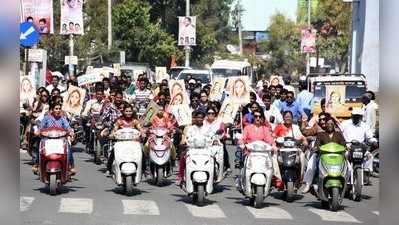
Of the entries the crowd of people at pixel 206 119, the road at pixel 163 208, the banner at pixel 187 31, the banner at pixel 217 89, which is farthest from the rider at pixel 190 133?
the banner at pixel 187 31

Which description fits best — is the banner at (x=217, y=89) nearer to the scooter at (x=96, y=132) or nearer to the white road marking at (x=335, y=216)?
the scooter at (x=96, y=132)

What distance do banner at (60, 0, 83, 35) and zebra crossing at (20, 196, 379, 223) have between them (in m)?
17.5

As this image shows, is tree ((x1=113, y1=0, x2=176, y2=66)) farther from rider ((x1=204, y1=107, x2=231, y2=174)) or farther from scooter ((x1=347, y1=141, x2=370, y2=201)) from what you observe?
scooter ((x1=347, y1=141, x2=370, y2=201))

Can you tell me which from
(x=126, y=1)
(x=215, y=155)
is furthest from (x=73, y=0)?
(x=126, y=1)

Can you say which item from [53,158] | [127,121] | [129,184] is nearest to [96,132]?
[127,121]

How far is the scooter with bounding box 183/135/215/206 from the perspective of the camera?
38.5ft

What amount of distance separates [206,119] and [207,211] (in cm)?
248

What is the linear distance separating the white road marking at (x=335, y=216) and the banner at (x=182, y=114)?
16.7ft

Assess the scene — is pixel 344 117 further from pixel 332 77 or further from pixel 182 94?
pixel 182 94

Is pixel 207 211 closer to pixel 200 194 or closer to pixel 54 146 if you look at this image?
pixel 200 194

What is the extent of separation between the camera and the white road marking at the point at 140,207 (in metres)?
11.1

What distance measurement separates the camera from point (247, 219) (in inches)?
424
